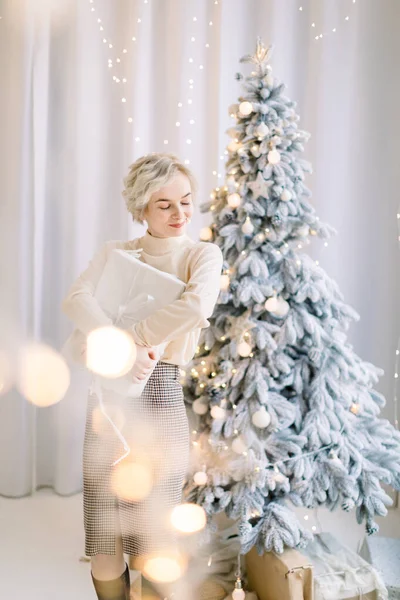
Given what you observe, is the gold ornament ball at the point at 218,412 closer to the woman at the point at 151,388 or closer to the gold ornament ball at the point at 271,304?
the woman at the point at 151,388

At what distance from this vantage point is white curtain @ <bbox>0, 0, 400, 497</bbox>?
8.10 ft

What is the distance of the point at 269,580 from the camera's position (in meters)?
1.72

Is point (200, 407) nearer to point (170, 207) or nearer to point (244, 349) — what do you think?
point (244, 349)

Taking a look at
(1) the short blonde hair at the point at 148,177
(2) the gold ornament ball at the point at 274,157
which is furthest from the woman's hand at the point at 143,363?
(2) the gold ornament ball at the point at 274,157

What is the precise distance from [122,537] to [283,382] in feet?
2.10

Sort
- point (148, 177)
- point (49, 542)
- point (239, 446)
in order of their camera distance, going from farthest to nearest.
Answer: point (49, 542) < point (239, 446) < point (148, 177)

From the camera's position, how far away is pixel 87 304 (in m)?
1.41

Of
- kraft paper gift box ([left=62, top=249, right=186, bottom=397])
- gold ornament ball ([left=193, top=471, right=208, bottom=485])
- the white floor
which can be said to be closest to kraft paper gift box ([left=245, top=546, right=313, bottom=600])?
gold ornament ball ([left=193, top=471, right=208, bottom=485])

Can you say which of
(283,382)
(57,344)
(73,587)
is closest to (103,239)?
(57,344)

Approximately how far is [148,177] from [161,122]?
123cm

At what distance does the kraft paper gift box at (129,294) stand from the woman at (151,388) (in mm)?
35

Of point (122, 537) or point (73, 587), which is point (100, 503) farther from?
point (73, 587)

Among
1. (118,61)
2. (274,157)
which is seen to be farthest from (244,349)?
(118,61)

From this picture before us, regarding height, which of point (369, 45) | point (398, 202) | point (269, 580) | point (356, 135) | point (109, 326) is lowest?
point (269, 580)
